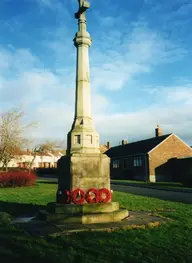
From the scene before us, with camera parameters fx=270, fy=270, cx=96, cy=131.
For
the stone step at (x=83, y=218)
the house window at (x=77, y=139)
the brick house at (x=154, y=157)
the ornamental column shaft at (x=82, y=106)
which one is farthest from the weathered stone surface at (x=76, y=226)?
the brick house at (x=154, y=157)

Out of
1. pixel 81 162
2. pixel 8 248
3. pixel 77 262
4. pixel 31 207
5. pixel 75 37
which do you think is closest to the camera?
pixel 77 262

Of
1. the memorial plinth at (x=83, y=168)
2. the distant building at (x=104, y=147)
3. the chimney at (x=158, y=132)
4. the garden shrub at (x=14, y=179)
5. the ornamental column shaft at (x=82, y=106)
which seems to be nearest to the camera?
the memorial plinth at (x=83, y=168)

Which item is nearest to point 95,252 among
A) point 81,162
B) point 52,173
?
point 81,162

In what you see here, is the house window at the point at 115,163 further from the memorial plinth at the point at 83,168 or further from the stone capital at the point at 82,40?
the stone capital at the point at 82,40

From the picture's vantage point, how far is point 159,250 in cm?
500

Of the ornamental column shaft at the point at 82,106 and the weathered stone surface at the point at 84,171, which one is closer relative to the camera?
the weathered stone surface at the point at 84,171

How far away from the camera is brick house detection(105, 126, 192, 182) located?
37625 mm

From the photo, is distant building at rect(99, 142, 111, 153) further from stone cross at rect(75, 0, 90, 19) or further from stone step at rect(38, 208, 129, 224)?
stone step at rect(38, 208, 129, 224)

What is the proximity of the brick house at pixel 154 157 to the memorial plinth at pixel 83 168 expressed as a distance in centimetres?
2938

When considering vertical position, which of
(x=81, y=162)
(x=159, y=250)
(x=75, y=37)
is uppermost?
(x=75, y=37)

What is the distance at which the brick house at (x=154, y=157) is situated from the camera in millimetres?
37625

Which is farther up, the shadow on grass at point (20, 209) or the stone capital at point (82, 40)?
the stone capital at point (82, 40)

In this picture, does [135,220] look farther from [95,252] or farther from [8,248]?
[8,248]

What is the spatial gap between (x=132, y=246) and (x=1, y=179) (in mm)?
20104
